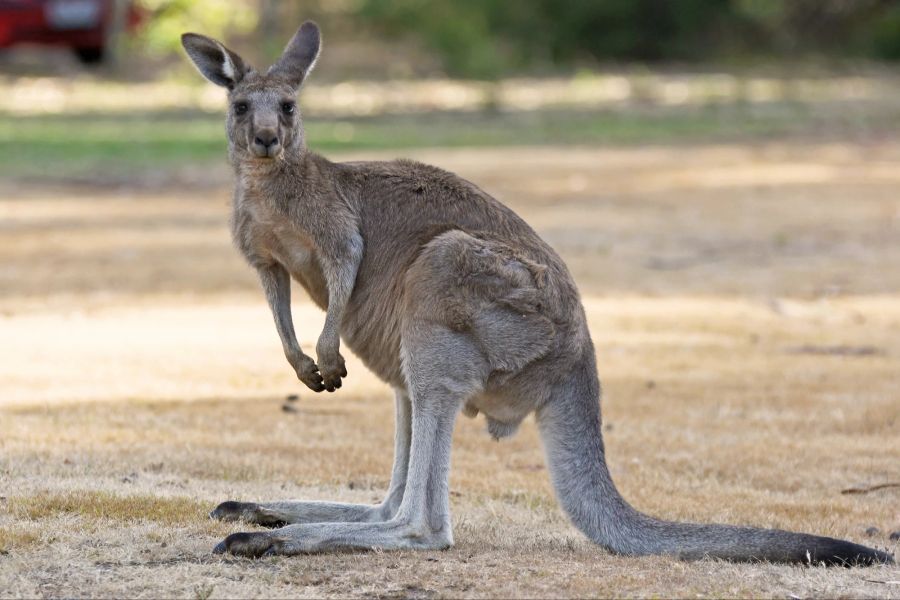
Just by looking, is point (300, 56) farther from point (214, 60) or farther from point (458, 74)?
point (458, 74)

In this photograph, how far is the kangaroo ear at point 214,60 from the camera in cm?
493

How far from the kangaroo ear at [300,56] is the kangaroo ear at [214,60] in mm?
118

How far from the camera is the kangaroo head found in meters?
4.78

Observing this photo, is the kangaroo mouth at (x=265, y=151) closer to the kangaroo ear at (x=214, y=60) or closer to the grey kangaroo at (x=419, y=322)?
the grey kangaroo at (x=419, y=322)

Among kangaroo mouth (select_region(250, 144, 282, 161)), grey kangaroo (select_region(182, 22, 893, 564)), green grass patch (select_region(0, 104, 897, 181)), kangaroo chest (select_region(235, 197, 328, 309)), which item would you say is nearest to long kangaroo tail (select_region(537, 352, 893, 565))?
grey kangaroo (select_region(182, 22, 893, 564))

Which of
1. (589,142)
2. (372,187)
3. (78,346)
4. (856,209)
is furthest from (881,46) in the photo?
(372,187)

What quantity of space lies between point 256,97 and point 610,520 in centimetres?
174

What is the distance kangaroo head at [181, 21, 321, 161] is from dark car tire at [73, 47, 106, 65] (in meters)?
22.2

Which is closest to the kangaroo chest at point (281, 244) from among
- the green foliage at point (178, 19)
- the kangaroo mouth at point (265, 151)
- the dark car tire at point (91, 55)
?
the kangaroo mouth at point (265, 151)

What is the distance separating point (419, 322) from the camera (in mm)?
4477

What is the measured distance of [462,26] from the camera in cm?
2317

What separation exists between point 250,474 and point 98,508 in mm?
994

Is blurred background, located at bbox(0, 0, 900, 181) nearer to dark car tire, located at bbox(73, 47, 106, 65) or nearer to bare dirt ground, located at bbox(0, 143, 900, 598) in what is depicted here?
dark car tire, located at bbox(73, 47, 106, 65)

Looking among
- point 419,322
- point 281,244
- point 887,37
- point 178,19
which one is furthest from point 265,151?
point 887,37
